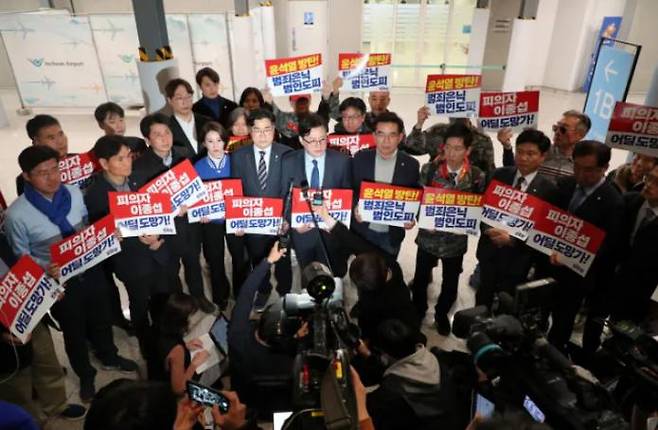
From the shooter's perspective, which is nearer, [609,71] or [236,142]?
[236,142]

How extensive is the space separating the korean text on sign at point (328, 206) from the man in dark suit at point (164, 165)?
0.74m

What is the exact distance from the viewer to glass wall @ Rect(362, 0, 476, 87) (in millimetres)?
10336

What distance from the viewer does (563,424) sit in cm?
140

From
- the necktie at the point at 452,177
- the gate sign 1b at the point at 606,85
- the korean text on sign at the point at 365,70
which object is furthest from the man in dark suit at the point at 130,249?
the gate sign 1b at the point at 606,85

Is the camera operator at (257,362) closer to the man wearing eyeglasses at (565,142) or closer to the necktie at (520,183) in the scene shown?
the necktie at (520,183)

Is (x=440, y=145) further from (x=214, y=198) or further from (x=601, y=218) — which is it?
(x=214, y=198)

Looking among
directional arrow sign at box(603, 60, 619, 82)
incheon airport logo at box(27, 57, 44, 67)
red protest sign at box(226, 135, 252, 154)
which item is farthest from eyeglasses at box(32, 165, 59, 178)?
incheon airport logo at box(27, 57, 44, 67)

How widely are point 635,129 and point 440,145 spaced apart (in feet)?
4.63

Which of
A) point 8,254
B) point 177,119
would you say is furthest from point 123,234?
point 177,119

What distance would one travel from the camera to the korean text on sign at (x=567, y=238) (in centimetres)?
249

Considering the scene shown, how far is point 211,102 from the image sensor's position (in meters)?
4.51

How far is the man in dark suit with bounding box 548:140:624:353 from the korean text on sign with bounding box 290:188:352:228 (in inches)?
50.8

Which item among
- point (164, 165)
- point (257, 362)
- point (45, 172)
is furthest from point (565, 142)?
point (45, 172)

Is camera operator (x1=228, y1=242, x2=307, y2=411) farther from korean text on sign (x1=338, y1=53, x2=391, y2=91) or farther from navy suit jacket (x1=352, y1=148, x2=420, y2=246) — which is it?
korean text on sign (x1=338, y1=53, x2=391, y2=91)
